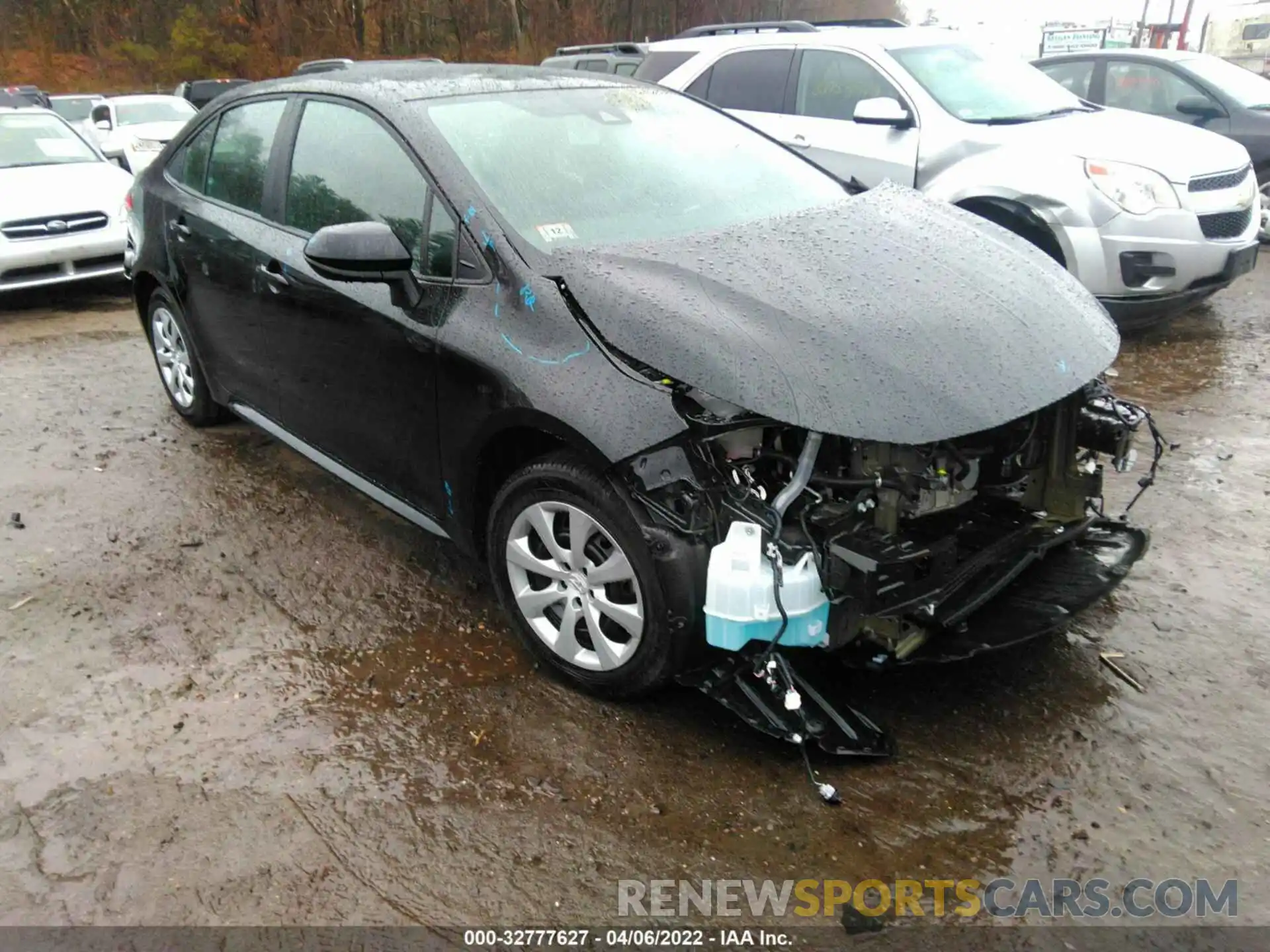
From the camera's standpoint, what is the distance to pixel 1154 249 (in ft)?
18.3

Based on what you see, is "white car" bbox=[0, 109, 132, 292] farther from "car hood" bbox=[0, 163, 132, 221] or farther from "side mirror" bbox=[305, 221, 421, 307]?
"side mirror" bbox=[305, 221, 421, 307]

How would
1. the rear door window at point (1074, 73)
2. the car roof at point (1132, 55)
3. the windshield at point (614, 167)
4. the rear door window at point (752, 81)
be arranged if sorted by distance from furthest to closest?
the rear door window at point (1074, 73) < the car roof at point (1132, 55) < the rear door window at point (752, 81) < the windshield at point (614, 167)

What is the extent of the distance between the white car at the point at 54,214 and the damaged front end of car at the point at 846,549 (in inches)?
255

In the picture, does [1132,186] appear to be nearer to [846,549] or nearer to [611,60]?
[846,549]

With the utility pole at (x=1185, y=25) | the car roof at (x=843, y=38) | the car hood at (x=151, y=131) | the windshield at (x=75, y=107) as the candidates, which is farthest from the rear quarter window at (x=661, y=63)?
the utility pole at (x=1185, y=25)

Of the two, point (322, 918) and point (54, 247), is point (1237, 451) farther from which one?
point (54, 247)

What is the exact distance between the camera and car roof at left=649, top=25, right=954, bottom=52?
6477 millimetres

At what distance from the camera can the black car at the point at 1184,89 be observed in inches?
323

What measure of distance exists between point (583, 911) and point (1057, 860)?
3.77ft

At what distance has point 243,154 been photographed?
411 centimetres

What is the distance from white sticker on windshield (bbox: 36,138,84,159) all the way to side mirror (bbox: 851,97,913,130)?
7.15 meters

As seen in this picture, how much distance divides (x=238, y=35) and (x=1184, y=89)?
Result: 109 ft

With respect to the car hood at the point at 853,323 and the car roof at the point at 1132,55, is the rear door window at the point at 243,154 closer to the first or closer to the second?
the car hood at the point at 853,323

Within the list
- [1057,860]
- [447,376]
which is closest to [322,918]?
[447,376]
